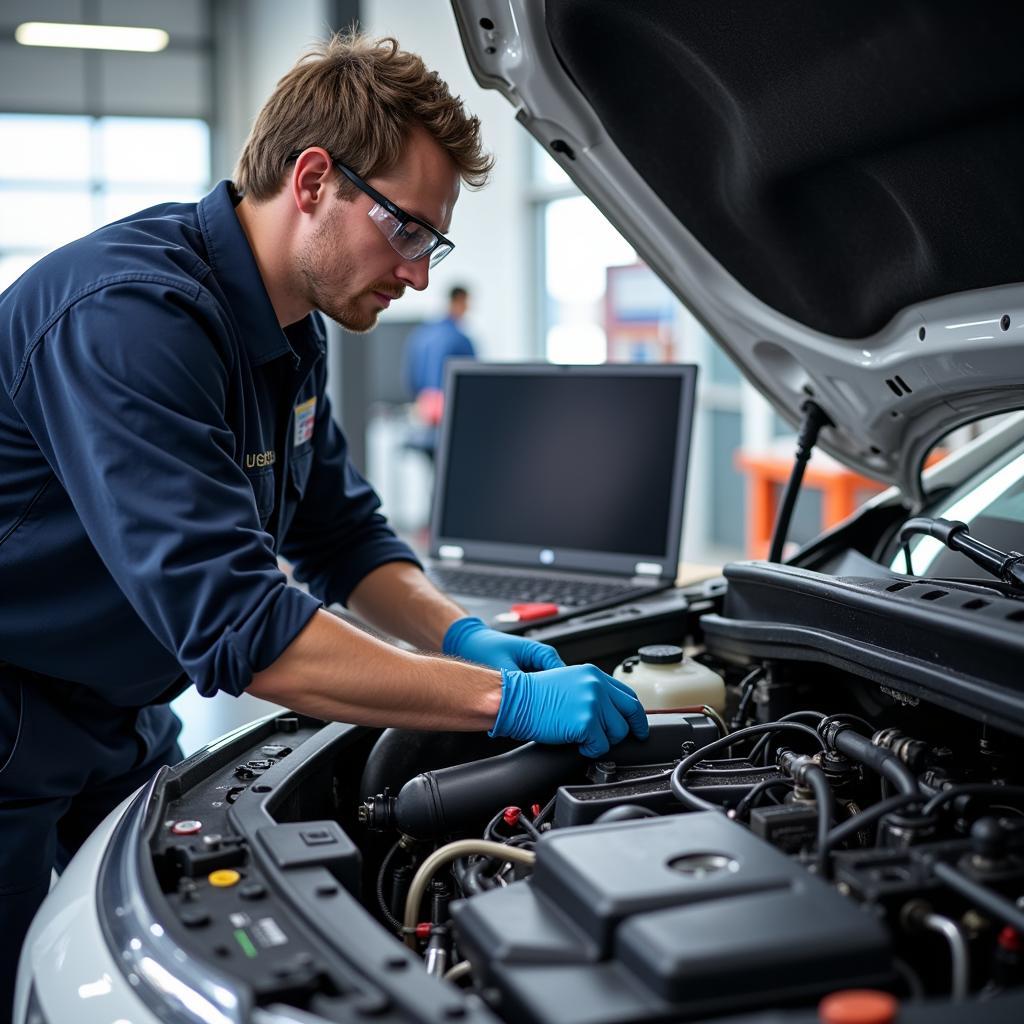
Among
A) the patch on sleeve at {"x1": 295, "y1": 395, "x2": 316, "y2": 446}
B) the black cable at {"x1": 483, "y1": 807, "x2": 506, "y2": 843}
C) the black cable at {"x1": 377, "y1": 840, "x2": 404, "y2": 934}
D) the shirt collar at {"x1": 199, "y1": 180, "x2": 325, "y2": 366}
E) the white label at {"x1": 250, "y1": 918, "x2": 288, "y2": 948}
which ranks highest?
the shirt collar at {"x1": 199, "y1": 180, "x2": 325, "y2": 366}

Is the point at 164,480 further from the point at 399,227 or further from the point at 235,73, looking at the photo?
the point at 235,73

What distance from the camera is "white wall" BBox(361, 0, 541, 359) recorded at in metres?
8.12

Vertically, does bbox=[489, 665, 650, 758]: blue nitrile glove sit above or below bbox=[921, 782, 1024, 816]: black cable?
below

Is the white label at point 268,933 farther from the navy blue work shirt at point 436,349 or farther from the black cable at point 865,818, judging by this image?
the navy blue work shirt at point 436,349

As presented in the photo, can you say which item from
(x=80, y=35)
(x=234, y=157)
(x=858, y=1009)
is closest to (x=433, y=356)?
(x=234, y=157)

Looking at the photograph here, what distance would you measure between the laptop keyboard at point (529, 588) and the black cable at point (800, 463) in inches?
10.2

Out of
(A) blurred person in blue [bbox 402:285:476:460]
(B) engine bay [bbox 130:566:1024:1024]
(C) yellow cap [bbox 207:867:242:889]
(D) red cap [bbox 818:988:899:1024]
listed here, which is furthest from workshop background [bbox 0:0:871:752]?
(D) red cap [bbox 818:988:899:1024]

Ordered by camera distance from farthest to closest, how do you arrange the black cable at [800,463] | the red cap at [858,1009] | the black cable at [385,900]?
1. the black cable at [800,463]
2. the black cable at [385,900]
3. the red cap at [858,1009]

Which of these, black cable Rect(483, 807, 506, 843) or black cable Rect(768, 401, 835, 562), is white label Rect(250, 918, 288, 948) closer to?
black cable Rect(483, 807, 506, 843)

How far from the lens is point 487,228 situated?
29.0ft

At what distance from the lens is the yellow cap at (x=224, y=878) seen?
1000 millimetres

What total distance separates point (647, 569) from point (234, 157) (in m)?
7.51

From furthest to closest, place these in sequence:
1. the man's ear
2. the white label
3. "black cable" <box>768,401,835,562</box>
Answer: "black cable" <box>768,401,835,562</box> < the man's ear < the white label

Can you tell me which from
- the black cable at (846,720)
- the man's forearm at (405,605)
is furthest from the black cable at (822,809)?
the man's forearm at (405,605)
